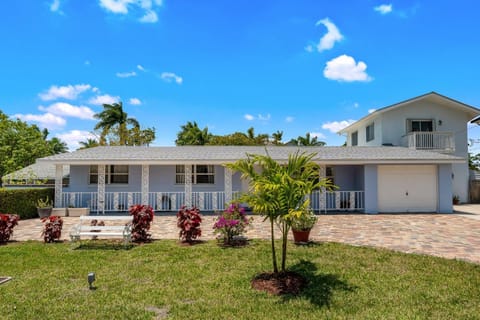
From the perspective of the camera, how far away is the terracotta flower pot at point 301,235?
815 centimetres

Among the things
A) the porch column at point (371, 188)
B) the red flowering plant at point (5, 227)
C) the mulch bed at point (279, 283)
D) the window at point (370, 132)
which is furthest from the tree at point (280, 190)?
the window at point (370, 132)

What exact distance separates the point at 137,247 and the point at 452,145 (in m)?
20.5

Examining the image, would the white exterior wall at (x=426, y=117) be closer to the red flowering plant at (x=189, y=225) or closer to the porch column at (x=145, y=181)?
the porch column at (x=145, y=181)

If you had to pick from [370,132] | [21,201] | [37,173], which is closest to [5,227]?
[21,201]

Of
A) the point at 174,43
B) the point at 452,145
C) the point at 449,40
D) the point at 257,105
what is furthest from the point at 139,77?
the point at 452,145

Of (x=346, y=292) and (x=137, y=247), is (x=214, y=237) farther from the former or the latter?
(x=346, y=292)

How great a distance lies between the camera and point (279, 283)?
5.00 metres

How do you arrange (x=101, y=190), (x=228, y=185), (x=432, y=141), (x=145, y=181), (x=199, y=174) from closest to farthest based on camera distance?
(x=101, y=190)
(x=145, y=181)
(x=228, y=185)
(x=199, y=174)
(x=432, y=141)

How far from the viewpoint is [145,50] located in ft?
47.9

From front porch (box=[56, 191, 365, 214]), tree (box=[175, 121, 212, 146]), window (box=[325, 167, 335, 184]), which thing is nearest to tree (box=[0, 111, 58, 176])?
tree (box=[175, 121, 212, 146])

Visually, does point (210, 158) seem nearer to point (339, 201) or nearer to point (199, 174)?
point (199, 174)

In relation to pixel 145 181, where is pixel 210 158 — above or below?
above

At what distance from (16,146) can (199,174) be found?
23929 mm

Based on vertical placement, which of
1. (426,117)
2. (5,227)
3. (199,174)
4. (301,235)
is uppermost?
(426,117)
